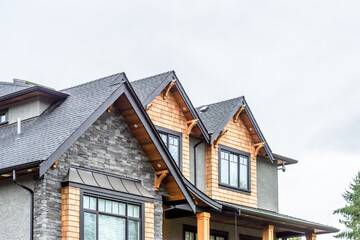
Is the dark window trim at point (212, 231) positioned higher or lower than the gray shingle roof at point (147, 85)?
lower

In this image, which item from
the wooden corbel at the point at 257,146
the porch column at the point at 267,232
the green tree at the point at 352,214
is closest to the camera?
the porch column at the point at 267,232

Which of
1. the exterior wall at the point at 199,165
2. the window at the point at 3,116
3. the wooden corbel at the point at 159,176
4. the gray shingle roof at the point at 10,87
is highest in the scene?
the gray shingle roof at the point at 10,87

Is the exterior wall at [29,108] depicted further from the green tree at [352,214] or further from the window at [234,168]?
the green tree at [352,214]

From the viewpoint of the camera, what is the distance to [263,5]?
25.3 metres

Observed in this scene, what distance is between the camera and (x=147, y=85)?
26484 millimetres

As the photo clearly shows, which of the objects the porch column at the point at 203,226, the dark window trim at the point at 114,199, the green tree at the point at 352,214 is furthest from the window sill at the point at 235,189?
the green tree at the point at 352,214

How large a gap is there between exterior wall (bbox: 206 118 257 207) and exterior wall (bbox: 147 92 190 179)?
1239mm

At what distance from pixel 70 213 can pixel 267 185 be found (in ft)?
45.4

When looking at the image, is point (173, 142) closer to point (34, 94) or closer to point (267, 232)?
point (267, 232)

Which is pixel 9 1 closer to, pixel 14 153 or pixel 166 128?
pixel 166 128

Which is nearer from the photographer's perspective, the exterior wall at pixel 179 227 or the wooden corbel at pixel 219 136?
the exterior wall at pixel 179 227

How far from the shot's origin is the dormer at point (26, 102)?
2145 cm

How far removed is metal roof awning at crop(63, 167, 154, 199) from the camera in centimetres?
1917

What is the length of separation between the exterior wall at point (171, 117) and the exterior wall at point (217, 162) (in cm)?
124
